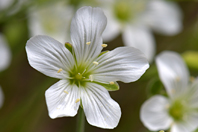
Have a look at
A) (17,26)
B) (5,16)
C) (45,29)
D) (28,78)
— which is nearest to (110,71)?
(5,16)

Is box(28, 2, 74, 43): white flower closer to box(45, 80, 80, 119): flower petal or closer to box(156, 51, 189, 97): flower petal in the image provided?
box(156, 51, 189, 97): flower petal

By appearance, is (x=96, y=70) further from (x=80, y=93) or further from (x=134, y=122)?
(x=134, y=122)

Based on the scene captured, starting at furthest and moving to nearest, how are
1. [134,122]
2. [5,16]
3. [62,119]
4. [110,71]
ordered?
[62,119], [134,122], [5,16], [110,71]

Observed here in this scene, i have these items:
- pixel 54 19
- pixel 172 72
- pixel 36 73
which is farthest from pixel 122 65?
pixel 36 73

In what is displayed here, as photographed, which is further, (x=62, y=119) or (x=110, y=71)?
(x=62, y=119)

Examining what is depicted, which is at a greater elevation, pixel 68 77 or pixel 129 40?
pixel 68 77

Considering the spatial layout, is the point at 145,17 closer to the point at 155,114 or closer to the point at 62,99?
the point at 155,114
